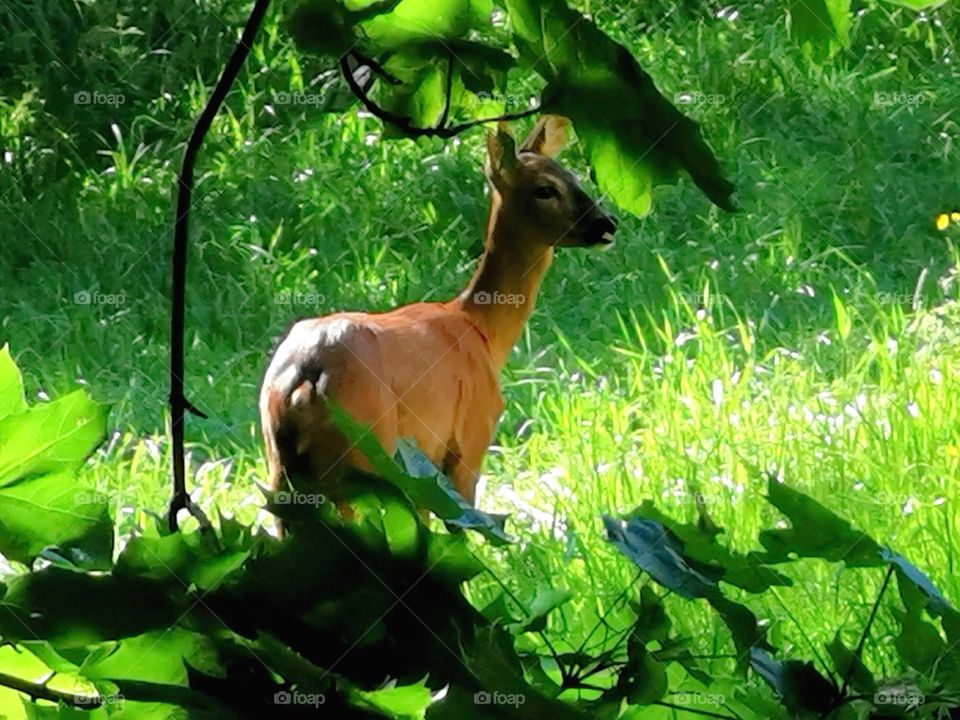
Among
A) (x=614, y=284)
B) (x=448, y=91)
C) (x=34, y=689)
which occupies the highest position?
(x=448, y=91)

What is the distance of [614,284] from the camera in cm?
258

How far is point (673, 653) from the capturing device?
35cm

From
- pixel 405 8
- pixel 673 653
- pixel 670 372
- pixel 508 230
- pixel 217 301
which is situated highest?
pixel 405 8

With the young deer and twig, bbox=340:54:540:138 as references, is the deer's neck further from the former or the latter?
twig, bbox=340:54:540:138

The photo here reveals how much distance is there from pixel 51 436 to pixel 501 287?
1.12 meters

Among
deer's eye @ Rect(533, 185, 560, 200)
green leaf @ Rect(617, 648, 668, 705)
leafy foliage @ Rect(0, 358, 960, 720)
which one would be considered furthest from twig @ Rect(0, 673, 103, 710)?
deer's eye @ Rect(533, 185, 560, 200)

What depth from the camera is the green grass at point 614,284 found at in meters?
1.81

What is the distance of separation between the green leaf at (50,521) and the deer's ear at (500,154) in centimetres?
13

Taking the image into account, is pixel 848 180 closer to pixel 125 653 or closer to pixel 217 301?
pixel 217 301

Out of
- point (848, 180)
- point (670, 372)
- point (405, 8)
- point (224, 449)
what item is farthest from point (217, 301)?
point (405, 8)

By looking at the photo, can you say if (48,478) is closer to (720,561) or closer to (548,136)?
(720,561)

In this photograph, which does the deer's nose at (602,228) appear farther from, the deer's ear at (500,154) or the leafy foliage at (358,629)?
the leafy foliage at (358,629)

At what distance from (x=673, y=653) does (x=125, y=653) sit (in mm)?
118

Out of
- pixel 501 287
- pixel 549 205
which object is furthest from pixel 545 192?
pixel 501 287
